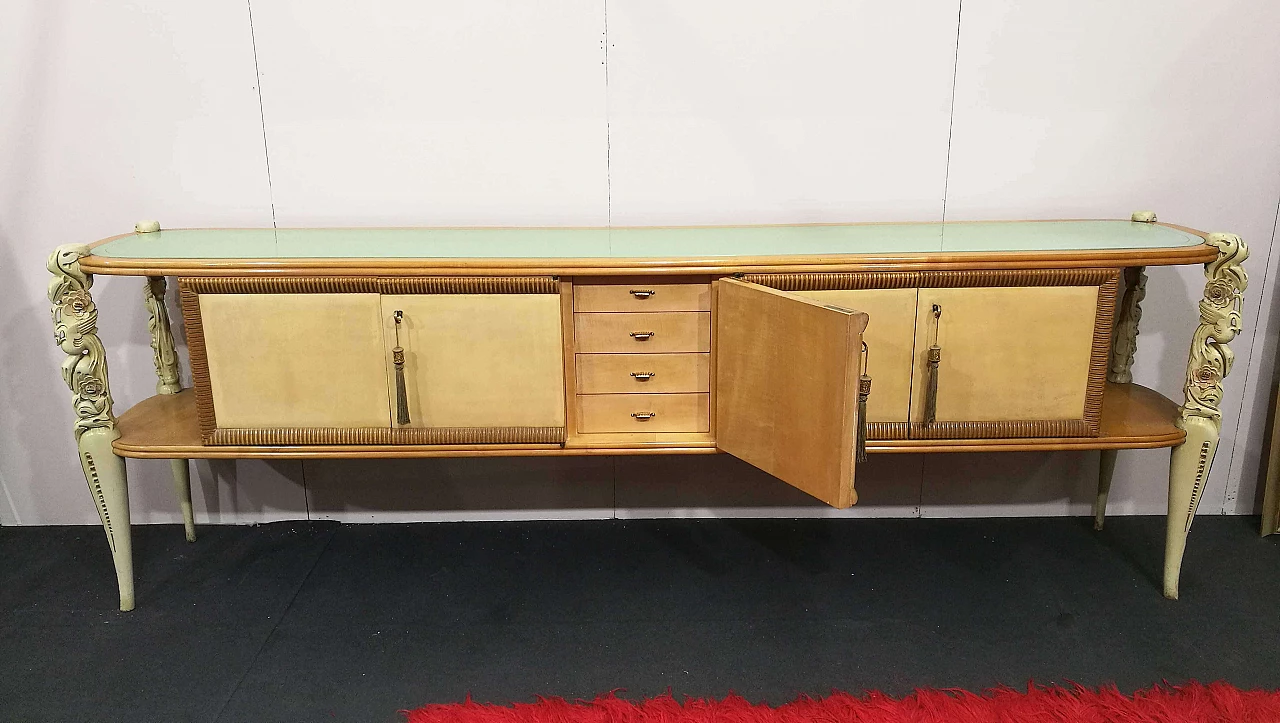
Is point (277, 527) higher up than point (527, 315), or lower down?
lower down

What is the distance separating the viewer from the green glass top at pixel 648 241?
187cm

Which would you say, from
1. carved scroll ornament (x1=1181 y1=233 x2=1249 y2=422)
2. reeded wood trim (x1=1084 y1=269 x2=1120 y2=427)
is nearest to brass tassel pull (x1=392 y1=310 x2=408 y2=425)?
reeded wood trim (x1=1084 y1=269 x2=1120 y2=427)

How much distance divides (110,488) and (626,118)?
1.51 m

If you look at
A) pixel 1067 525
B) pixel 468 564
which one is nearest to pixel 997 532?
pixel 1067 525

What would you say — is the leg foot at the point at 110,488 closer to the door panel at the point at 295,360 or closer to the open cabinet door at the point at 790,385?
the door panel at the point at 295,360

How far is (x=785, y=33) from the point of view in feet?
6.98

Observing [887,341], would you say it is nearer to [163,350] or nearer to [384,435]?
[384,435]

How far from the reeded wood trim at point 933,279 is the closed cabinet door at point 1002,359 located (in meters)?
0.02

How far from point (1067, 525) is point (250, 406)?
2180 mm

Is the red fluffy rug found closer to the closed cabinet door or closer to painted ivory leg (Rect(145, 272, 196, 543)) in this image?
the closed cabinet door

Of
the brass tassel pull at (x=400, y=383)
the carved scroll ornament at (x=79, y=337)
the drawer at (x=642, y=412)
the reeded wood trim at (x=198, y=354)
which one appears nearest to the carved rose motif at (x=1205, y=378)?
the drawer at (x=642, y=412)

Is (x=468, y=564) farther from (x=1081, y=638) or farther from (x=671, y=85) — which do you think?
(x=1081, y=638)

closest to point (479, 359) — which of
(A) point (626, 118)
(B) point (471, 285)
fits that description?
(B) point (471, 285)

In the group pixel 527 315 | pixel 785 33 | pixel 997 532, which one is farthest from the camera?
pixel 997 532
